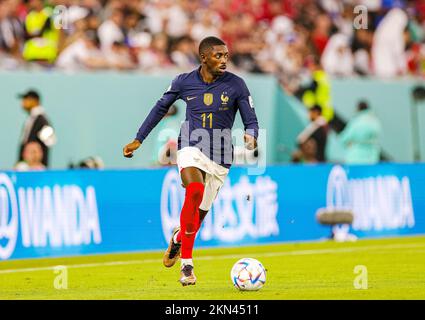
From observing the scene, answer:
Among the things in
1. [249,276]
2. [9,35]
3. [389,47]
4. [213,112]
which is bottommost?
[249,276]

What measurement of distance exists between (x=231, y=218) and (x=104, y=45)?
489 cm

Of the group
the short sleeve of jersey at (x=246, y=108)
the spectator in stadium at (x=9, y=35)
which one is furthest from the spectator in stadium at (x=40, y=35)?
the short sleeve of jersey at (x=246, y=108)

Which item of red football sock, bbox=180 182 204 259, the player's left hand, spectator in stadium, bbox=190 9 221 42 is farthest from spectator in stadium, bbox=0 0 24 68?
the player's left hand

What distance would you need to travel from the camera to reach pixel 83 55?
2303 centimetres

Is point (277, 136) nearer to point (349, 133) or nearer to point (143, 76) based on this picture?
point (349, 133)

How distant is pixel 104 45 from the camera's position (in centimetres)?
2347

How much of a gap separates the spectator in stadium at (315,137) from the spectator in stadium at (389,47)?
3.35m

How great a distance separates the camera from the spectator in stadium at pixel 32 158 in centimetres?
2019

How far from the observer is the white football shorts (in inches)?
531

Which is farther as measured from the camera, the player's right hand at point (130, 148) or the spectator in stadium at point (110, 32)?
the spectator in stadium at point (110, 32)

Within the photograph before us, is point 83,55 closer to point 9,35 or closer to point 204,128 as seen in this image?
point 9,35

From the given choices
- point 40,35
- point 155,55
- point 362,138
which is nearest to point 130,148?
point 40,35

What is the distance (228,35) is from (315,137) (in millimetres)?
2679

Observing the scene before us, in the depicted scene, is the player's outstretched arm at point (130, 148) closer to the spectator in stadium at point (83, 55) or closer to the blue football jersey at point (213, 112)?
the blue football jersey at point (213, 112)
